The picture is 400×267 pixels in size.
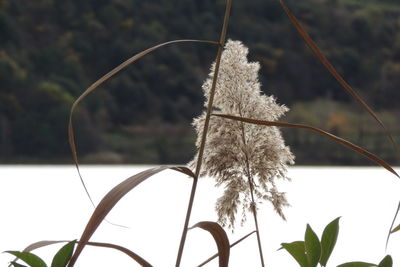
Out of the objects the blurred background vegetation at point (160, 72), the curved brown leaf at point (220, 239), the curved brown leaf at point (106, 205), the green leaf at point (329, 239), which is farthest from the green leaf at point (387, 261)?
the blurred background vegetation at point (160, 72)

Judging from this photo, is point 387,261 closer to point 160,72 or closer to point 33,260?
point 33,260

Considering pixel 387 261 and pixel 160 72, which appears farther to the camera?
pixel 160 72

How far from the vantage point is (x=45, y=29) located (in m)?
14.1

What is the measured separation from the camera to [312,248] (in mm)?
759

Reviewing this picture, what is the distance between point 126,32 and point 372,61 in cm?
542

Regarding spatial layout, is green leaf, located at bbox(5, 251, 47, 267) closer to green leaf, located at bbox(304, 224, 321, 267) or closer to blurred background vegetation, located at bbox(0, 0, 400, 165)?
green leaf, located at bbox(304, 224, 321, 267)

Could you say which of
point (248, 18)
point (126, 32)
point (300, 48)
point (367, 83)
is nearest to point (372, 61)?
point (367, 83)

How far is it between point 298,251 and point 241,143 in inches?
5.6

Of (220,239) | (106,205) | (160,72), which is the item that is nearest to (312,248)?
(220,239)

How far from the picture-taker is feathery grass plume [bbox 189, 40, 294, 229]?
77 centimetres

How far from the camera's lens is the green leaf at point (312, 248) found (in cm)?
76

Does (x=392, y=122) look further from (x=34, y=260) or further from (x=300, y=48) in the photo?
(x=34, y=260)

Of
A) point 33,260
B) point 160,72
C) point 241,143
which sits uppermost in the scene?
point 160,72

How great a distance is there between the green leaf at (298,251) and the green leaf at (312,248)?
0.02m
